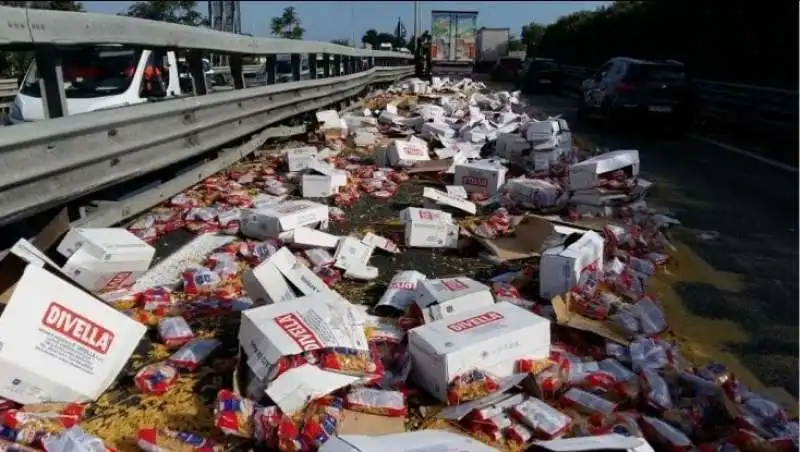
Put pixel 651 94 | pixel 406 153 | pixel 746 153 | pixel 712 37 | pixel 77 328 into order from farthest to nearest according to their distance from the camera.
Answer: pixel 712 37 < pixel 651 94 < pixel 746 153 < pixel 406 153 < pixel 77 328

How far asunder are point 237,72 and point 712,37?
20.5 m

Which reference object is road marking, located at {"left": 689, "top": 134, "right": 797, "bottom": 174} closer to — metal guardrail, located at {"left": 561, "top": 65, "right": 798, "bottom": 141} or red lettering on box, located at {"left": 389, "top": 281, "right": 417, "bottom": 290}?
metal guardrail, located at {"left": 561, "top": 65, "right": 798, "bottom": 141}

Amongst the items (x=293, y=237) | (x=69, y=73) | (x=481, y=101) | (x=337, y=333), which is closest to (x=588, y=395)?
(x=337, y=333)

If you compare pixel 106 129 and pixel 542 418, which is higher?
pixel 106 129

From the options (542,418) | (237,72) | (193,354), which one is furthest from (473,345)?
(237,72)

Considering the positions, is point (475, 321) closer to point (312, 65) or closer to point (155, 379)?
point (155, 379)

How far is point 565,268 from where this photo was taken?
3.77 meters

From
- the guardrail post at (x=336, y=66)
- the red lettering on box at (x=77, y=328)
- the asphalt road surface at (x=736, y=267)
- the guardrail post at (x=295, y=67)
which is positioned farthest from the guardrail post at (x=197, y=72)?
the guardrail post at (x=336, y=66)

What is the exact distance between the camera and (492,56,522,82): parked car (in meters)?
40.1

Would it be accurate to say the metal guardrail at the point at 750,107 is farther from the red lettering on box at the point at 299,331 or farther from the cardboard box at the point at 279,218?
the red lettering on box at the point at 299,331

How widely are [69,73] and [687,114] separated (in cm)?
1180

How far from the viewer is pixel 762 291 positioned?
447 cm

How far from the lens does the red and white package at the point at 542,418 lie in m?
2.47

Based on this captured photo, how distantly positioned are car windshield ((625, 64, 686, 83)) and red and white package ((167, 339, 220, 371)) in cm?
1320
